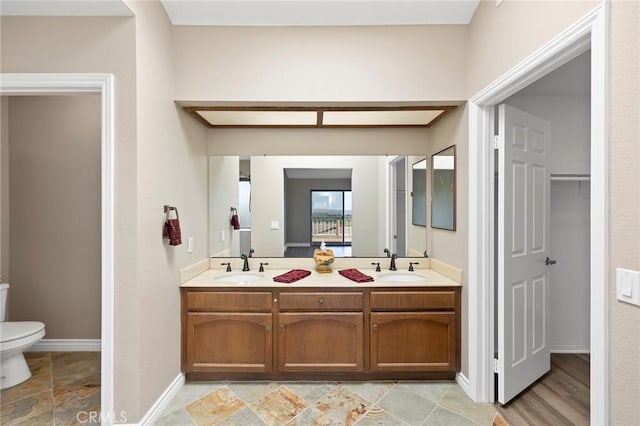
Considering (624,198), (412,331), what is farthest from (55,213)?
(624,198)

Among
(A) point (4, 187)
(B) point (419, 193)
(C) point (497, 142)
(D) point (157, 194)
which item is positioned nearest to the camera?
(D) point (157, 194)

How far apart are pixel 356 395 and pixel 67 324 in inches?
109

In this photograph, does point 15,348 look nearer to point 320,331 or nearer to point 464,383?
point 320,331

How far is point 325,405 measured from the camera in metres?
2.21

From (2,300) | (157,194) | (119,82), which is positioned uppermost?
(119,82)

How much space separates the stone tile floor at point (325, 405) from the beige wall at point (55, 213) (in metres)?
1.51

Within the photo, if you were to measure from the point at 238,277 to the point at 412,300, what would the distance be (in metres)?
1.49

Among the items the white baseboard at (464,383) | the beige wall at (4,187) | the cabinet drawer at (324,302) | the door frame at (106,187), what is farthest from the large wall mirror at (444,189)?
the beige wall at (4,187)

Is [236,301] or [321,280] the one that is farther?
[321,280]

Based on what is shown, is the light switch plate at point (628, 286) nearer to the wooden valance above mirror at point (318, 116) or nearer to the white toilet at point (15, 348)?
the wooden valance above mirror at point (318, 116)

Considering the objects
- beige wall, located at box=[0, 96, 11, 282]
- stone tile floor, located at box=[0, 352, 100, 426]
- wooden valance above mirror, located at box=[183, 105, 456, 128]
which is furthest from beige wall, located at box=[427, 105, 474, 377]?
beige wall, located at box=[0, 96, 11, 282]

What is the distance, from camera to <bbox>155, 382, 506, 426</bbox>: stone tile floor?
6.78ft

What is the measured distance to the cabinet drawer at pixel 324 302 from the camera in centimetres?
245

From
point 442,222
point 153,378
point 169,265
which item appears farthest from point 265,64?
point 153,378
